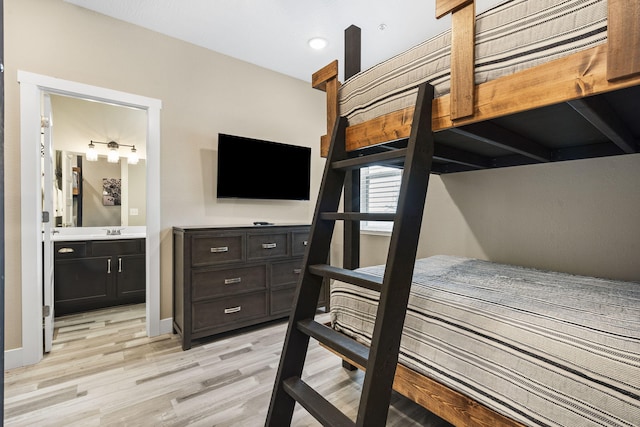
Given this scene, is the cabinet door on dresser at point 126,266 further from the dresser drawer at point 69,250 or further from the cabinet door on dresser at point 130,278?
the dresser drawer at point 69,250

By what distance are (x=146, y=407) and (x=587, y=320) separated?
2.25 meters

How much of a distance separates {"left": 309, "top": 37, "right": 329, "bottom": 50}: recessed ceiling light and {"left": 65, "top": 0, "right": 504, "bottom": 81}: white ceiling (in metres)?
0.05

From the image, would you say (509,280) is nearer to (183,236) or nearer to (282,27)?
(183,236)

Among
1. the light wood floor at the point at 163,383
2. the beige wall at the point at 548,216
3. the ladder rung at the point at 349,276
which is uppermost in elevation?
the beige wall at the point at 548,216

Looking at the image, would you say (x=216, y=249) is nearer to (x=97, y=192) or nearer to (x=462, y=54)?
(x=462, y=54)

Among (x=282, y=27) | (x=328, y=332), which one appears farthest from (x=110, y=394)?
(x=282, y=27)

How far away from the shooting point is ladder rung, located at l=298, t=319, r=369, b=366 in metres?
1.08

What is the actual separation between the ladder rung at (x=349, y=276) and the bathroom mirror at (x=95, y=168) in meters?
3.81

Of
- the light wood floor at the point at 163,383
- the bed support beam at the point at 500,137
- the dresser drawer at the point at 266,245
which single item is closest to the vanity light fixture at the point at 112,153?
the light wood floor at the point at 163,383

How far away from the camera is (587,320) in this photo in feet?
3.32

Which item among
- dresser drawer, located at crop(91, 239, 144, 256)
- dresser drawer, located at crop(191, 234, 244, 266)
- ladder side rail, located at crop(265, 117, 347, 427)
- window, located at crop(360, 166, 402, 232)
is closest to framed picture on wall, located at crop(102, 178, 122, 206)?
dresser drawer, located at crop(91, 239, 144, 256)

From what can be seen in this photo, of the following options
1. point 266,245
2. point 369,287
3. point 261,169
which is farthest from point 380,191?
point 369,287

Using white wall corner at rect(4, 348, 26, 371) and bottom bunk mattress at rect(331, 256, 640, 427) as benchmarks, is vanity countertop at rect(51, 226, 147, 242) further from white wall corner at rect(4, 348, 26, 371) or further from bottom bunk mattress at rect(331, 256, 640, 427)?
bottom bunk mattress at rect(331, 256, 640, 427)

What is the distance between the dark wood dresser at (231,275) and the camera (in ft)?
8.29
